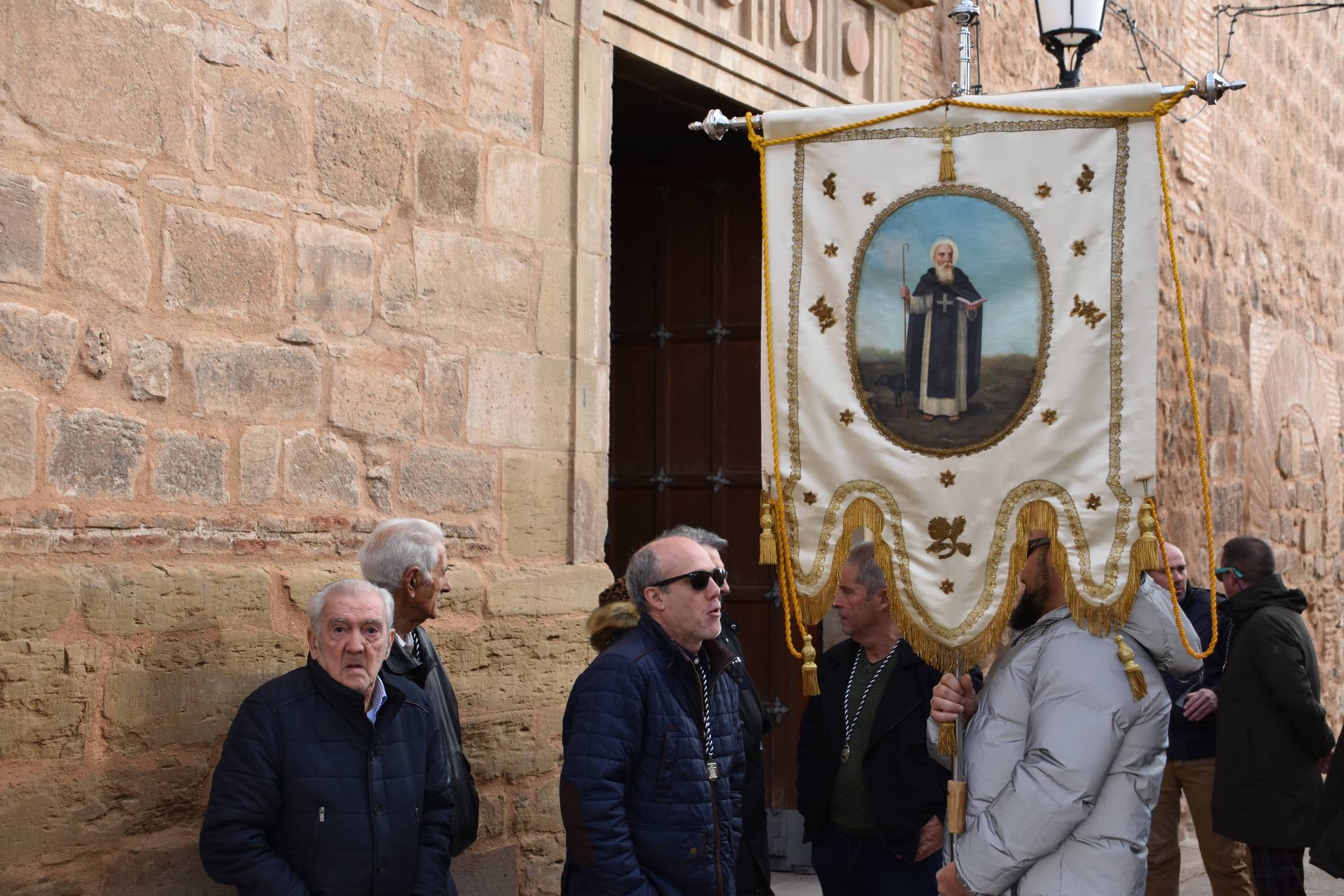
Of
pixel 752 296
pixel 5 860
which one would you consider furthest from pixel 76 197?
pixel 752 296

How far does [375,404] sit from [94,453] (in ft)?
3.15

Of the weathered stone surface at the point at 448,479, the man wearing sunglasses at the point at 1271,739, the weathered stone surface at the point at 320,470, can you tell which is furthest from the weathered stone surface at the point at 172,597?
the man wearing sunglasses at the point at 1271,739

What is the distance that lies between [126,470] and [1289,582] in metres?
9.89

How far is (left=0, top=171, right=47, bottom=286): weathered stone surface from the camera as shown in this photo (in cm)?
338

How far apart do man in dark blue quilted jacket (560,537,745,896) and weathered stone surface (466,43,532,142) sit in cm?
171

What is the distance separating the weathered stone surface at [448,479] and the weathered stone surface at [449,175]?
0.74 m

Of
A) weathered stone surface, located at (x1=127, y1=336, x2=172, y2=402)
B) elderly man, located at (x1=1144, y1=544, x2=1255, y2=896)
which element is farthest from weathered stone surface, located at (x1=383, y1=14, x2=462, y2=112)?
elderly man, located at (x1=1144, y1=544, x2=1255, y2=896)

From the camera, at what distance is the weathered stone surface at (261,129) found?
12.9ft

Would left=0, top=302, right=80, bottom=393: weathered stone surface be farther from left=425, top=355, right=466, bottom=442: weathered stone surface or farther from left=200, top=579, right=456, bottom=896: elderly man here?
left=425, top=355, right=466, bottom=442: weathered stone surface

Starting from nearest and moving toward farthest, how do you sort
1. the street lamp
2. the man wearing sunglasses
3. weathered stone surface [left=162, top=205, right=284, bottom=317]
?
weathered stone surface [left=162, top=205, right=284, bottom=317], the man wearing sunglasses, the street lamp

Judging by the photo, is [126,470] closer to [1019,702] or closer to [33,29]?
[33,29]

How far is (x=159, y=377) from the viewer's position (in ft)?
12.2

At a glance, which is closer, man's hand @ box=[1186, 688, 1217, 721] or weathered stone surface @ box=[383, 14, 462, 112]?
weathered stone surface @ box=[383, 14, 462, 112]

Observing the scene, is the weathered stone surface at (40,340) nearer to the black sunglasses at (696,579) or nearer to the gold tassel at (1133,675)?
the black sunglasses at (696,579)
